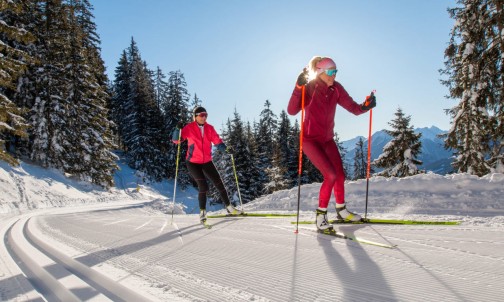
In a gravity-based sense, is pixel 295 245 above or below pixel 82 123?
below

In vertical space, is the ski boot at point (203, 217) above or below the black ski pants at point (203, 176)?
below

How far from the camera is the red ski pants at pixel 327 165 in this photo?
4664 millimetres

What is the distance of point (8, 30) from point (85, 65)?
57.7 ft

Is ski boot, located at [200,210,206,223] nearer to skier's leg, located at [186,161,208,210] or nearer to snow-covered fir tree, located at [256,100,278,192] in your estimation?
skier's leg, located at [186,161,208,210]

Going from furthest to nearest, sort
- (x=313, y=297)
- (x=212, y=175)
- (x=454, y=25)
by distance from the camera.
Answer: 1. (x=454, y=25)
2. (x=212, y=175)
3. (x=313, y=297)

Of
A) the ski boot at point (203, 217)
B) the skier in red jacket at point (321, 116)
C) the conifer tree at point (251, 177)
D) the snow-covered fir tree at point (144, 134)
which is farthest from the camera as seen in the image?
the snow-covered fir tree at point (144, 134)

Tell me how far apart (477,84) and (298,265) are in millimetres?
16640

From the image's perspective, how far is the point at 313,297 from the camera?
2090mm

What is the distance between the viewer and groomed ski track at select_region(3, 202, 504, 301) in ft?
7.13

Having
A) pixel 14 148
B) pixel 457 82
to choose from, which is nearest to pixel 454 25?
pixel 457 82

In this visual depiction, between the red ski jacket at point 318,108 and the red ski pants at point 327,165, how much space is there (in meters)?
0.13

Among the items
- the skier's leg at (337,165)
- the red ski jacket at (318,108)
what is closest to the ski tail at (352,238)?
the skier's leg at (337,165)

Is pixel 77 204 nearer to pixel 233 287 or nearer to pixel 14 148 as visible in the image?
pixel 14 148

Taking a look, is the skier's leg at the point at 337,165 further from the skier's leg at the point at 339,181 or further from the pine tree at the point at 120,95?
the pine tree at the point at 120,95
